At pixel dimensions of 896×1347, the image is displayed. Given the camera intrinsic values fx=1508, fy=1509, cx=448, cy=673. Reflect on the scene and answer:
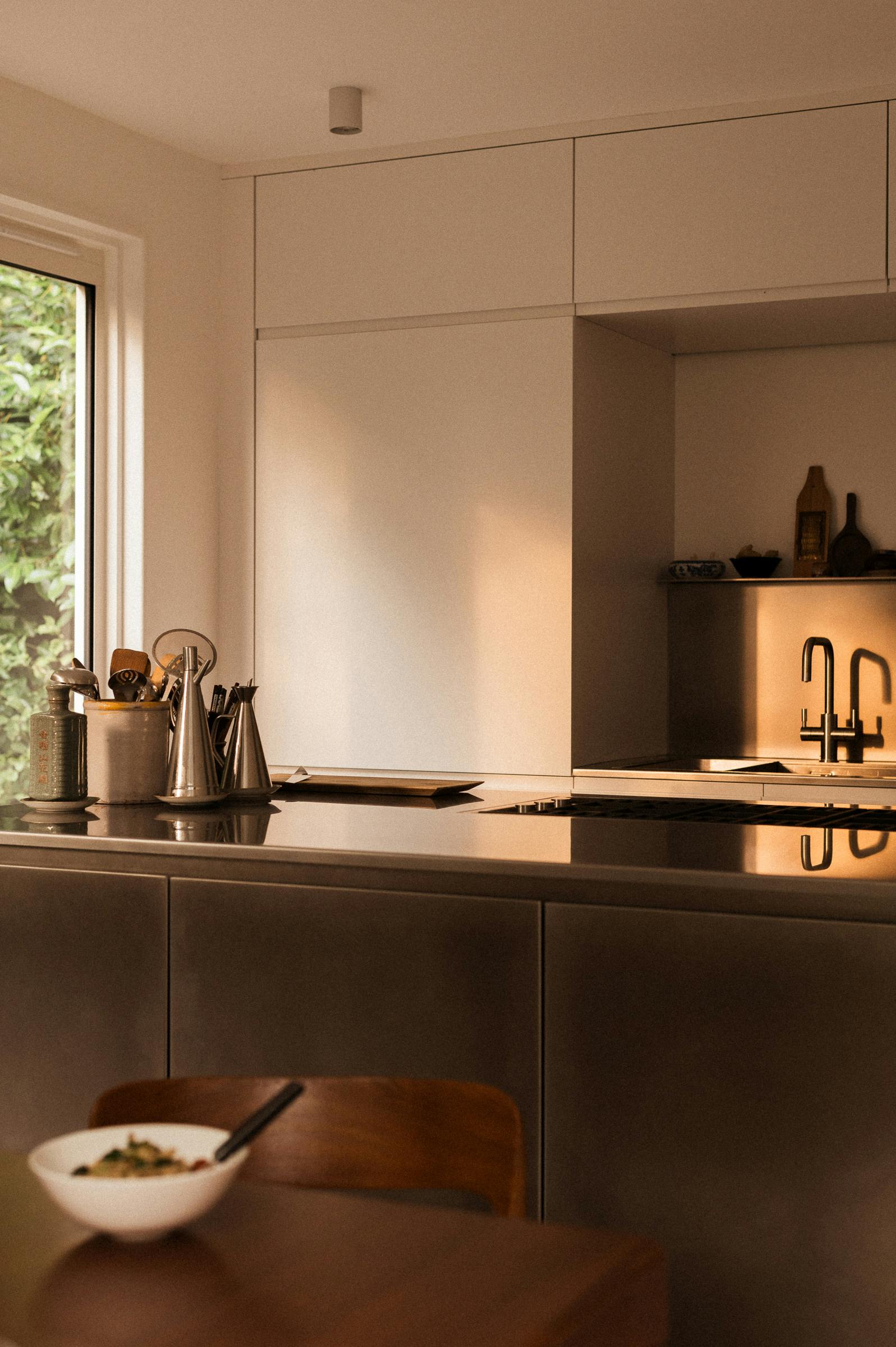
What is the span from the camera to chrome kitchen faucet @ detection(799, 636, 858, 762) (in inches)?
165

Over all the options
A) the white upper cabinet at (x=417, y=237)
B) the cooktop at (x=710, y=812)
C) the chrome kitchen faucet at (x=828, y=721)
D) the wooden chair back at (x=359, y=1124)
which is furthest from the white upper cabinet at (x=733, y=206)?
the wooden chair back at (x=359, y=1124)

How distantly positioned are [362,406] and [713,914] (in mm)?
2640

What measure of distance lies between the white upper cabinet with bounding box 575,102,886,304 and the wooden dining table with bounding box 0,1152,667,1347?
119 inches

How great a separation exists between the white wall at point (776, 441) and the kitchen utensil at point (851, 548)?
0.03m

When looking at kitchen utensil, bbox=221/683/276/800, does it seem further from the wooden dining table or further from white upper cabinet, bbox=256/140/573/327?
white upper cabinet, bbox=256/140/573/327

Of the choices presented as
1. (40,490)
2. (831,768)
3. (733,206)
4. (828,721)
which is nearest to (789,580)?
(828,721)

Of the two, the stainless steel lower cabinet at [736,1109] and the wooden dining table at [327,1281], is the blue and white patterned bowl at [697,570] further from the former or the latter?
the wooden dining table at [327,1281]

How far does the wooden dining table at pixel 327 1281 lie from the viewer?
0.86 metres

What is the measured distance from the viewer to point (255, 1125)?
1003 millimetres

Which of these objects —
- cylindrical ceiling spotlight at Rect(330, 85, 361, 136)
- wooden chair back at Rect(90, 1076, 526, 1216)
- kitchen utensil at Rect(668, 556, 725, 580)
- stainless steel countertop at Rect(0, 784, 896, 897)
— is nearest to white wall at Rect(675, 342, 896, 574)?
kitchen utensil at Rect(668, 556, 725, 580)

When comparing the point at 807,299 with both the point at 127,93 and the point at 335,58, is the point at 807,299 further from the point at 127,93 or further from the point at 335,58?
the point at 127,93

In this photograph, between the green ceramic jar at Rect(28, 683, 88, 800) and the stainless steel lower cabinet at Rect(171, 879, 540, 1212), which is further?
the green ceramic jar at Rect(28, 683, 88, 800)

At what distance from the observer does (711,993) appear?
5.74ft

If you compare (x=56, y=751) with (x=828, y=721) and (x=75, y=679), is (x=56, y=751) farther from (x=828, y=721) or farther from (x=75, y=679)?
(x=828, y=721)
